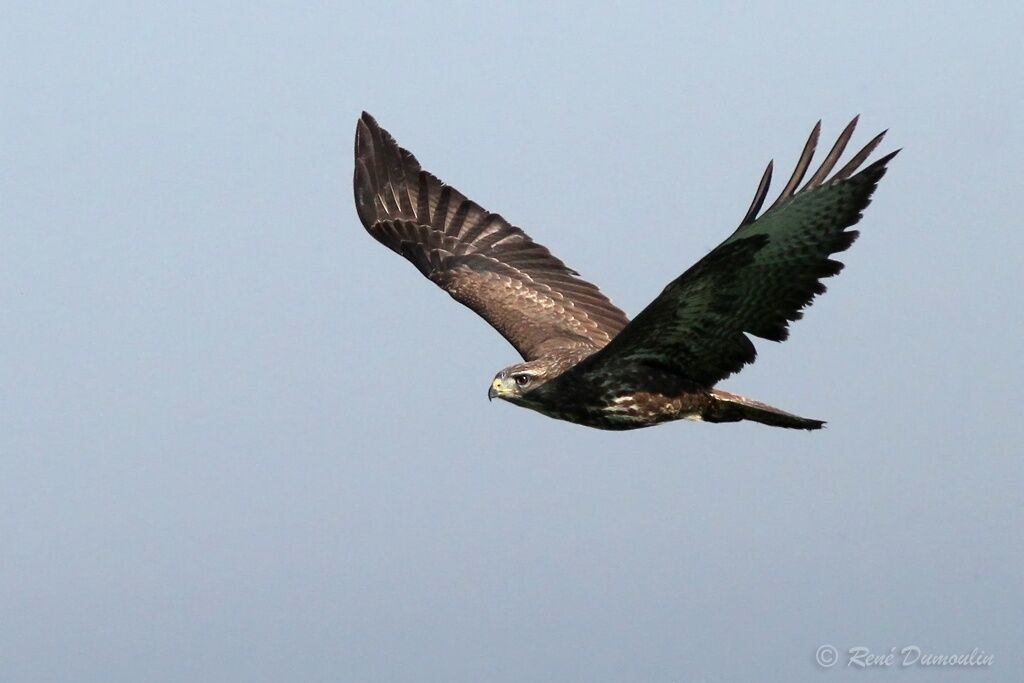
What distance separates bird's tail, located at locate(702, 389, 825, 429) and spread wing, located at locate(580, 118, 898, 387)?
0.50ft

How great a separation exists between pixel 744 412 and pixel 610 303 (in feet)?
9.32

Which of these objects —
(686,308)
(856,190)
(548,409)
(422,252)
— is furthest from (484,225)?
(856,190)

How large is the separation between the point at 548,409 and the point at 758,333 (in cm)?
176

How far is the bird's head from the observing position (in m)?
11.1

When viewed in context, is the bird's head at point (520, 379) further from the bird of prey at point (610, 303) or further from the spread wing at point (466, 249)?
the spread wing at point (466, 249)

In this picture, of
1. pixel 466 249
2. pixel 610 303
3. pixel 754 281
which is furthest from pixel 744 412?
pixel 466 249

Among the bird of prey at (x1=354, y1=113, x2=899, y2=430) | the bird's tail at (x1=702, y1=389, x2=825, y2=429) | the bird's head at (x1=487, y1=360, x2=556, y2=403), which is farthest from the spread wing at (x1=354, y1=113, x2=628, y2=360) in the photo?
the bird's tail at (x1=702, y1=389, x2=825, y2=429)

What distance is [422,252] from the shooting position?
14.1 m

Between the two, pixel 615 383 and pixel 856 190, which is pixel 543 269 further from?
pixel 856 190

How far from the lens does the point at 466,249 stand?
14109 mm

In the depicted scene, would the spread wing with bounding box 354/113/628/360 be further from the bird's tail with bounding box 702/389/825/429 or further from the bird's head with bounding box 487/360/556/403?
the bird's tail with bounding box 702/389/825/429

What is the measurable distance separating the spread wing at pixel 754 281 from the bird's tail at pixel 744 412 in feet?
0.50

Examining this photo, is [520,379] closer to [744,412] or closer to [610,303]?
[744,412]

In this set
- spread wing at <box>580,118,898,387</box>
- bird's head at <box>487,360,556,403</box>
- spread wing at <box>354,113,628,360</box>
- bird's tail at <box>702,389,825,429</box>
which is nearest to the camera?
spread wing at <box>580,118,898,387</box>
